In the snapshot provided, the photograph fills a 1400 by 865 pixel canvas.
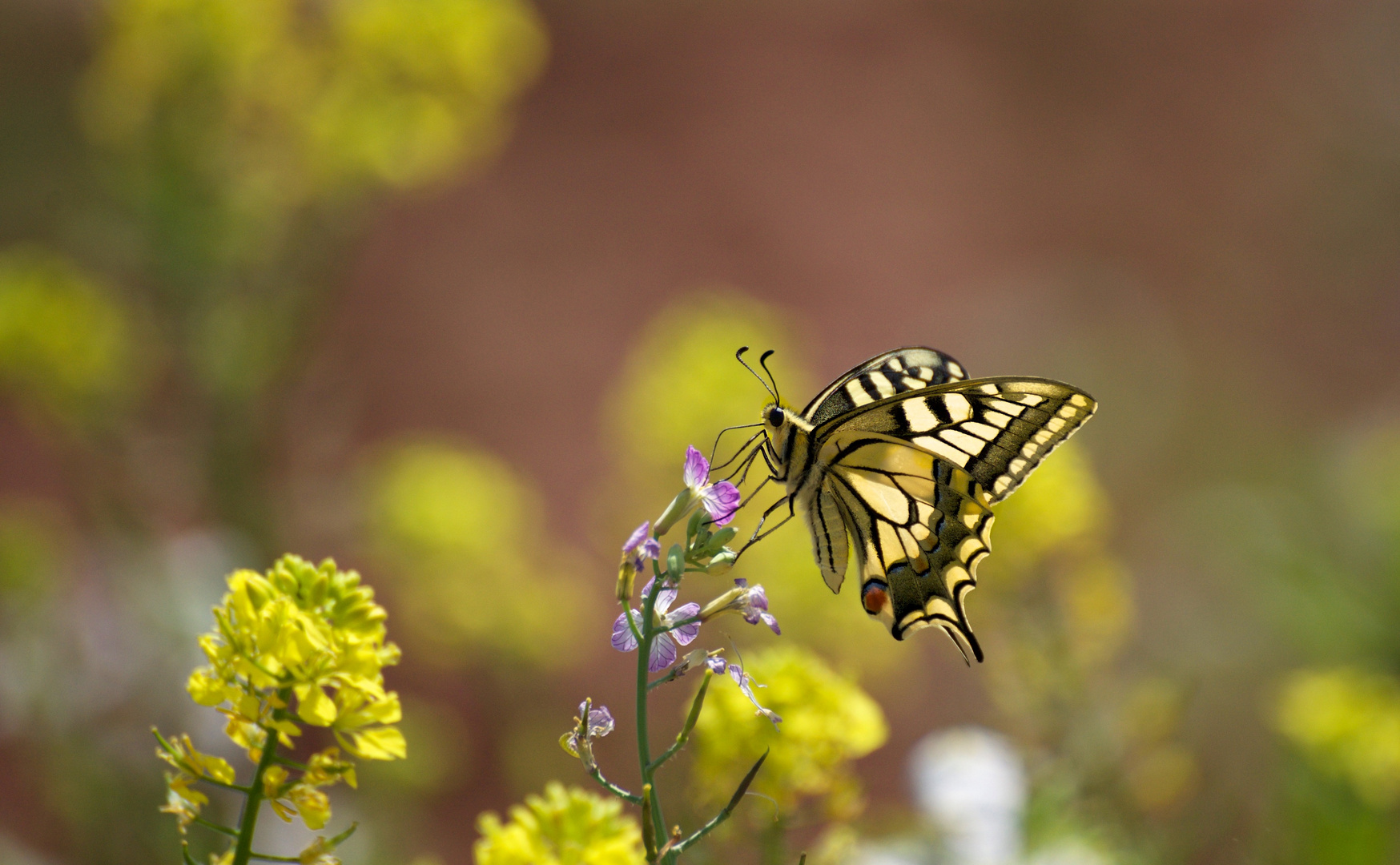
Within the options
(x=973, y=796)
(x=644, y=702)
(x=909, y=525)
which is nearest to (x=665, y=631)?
(x=644, y=702)

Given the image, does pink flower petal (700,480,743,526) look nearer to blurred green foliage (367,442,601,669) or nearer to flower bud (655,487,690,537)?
flower bud (655,487,690,537)

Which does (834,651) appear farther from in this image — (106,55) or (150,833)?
(106,55)

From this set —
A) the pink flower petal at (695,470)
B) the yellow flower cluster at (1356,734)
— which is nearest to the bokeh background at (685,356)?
the yellow flower cluster at (1356,734)

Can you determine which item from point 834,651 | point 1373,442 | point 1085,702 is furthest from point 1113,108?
point 1085,702

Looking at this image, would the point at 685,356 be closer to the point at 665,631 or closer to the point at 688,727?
the point at 665,631

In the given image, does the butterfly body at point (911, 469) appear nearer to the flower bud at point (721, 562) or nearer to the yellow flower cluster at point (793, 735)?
the yellow flower cluster at point (793, 735)

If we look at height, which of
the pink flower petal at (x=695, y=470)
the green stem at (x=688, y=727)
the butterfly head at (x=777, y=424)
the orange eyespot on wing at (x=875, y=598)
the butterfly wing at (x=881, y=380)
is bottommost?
the green stem at (x=688, y=727)
